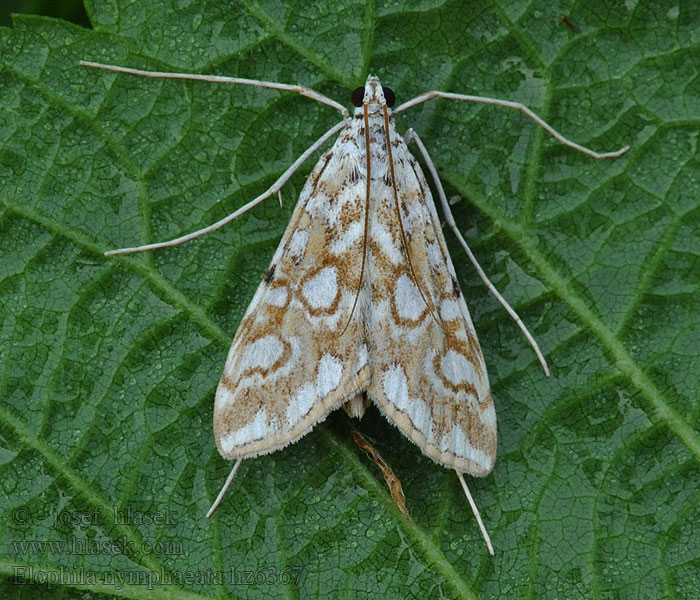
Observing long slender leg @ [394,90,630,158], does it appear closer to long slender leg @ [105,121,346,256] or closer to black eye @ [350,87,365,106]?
black eye @ [350,87,365,106]

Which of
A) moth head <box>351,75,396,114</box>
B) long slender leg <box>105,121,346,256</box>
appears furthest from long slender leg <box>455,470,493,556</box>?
moth head <box>351,75,396,114</box>

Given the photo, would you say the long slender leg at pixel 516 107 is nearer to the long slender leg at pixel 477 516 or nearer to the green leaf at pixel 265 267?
the green leaf at pixel 265 267

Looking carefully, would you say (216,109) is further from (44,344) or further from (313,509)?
(313,509)

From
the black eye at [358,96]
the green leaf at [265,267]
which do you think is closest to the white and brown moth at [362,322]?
the black eye at [358,96]

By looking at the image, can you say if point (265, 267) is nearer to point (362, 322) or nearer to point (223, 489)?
point (362, 322)

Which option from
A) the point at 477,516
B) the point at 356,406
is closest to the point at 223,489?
the point at 356,406

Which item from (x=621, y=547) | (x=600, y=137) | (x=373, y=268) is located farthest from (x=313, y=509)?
(x=600, y=137)

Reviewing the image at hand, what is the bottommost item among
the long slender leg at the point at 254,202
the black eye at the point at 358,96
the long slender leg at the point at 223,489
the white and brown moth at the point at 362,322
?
the long slender leg at the point at 223,489

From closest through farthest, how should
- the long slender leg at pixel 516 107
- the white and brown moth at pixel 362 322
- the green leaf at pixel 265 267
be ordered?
the white and brown moth at pixel 362 322 → the green leaf at pixel 265 267 → the long slender leg at pixel 516 107
